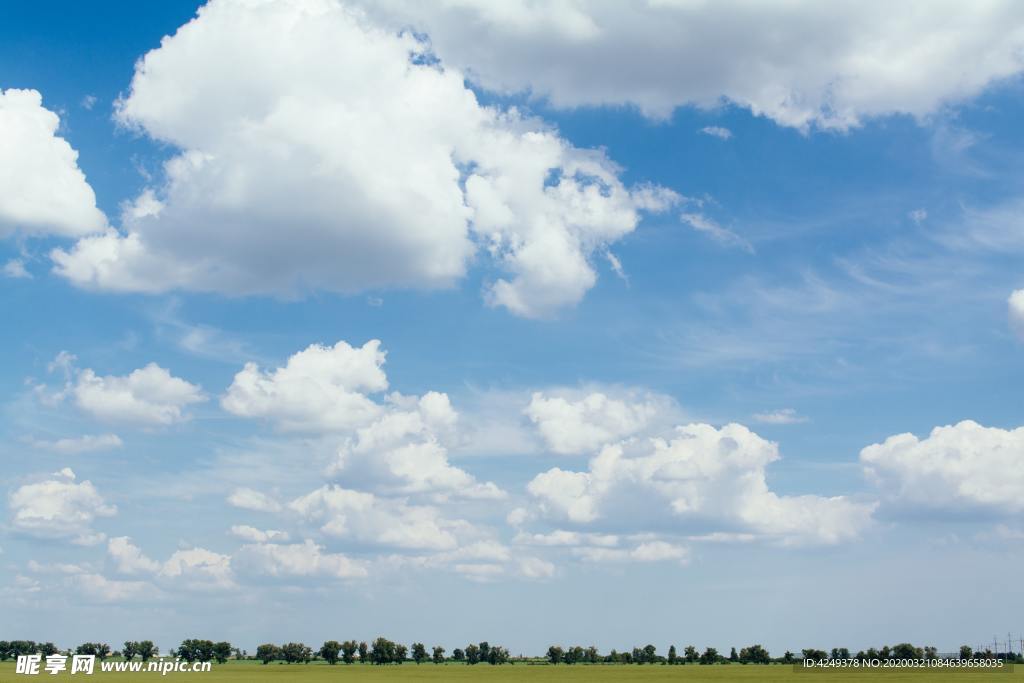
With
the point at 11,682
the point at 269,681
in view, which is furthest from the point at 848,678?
the point at 11,682

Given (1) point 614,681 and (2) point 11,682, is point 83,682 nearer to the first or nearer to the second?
(2) point 11,682

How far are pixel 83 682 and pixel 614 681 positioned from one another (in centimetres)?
10371

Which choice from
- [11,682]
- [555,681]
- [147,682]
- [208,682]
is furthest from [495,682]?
[11,682]

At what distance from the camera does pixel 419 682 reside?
195750 mm

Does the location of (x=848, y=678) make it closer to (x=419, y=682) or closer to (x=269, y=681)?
(x=419, y=682)

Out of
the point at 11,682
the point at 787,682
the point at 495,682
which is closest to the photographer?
the point at 11,682

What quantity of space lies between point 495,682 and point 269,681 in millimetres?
48765

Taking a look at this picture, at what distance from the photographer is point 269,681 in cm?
19950

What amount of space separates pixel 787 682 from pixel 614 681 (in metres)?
37.6

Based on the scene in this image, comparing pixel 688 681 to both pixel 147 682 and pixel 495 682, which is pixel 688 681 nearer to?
pixel 495 682

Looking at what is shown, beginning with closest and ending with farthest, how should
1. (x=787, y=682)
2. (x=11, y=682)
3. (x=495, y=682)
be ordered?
(x=11, y=682)
(x=787, y=682)
(x=495, y=682)

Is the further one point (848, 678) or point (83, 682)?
point (848, 678)

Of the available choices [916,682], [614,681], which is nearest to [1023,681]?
[916,682]

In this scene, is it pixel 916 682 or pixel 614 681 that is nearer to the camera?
pixel 916 682
